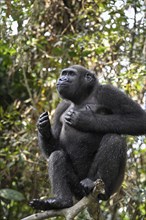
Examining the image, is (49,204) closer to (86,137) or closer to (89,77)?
(86,137)

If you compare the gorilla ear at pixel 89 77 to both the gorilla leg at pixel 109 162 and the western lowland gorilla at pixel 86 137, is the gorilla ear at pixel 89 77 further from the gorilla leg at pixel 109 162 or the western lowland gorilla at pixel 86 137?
the gorilla leg at pixel 109 162

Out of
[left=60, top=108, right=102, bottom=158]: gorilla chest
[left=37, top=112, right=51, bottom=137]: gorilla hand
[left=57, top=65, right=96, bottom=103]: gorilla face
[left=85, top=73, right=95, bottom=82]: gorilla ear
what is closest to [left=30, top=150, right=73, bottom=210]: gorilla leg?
[left=60, top=108, right=102, bottom=158]: gorilla chest

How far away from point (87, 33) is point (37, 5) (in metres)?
1.34

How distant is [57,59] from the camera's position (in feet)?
35.7

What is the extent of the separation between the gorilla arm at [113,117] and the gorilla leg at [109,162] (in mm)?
161

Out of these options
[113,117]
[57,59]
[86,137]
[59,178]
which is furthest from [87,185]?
[57,59]

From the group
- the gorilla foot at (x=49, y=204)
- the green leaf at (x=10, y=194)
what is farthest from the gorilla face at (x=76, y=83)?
the green leaf at (x=10, y=194)

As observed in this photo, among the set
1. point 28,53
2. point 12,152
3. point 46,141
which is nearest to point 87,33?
point 28,53

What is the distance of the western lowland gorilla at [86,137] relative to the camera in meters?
7.19

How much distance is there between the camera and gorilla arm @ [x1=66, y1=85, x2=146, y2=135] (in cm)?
736

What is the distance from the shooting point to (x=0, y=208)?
12078 mm

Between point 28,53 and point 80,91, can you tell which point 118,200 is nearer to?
point 80,91

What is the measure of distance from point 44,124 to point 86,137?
56 cm

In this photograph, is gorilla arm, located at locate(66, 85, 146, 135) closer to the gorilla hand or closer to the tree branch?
the gorilla hand
